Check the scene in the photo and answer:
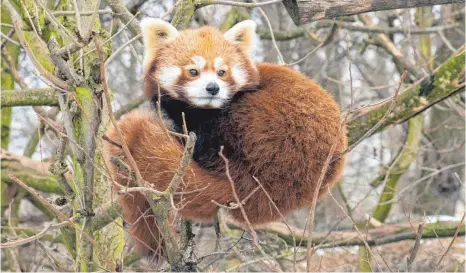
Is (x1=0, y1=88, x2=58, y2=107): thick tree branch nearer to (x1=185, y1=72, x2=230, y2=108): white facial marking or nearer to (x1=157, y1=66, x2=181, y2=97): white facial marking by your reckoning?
(x1=157, y1=66, x2=181, y2=97): white facial marking

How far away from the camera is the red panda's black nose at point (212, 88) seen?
3.54 m

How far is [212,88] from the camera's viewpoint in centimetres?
355

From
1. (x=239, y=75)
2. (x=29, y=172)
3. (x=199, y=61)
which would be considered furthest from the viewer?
(x=29, y=172)

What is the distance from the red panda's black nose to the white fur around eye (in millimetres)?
258

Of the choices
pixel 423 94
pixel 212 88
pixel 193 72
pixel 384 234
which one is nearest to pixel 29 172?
pixel 193 72

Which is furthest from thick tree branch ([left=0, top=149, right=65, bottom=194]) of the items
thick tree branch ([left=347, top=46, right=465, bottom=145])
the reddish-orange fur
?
thick tree branch ([left=347, top=46, right=465, bottom=145])

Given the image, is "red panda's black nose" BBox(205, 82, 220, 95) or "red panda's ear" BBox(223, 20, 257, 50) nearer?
"red panda's black nose" BBox(205, 82, 220, 95)

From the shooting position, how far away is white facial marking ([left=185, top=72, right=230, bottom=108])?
141 inches

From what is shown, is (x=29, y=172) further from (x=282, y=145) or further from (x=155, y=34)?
(x=282, y=145)

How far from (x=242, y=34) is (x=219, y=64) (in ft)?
1.30

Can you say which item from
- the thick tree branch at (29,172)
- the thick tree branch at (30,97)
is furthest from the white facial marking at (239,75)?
the thick tree branch at (29,172)

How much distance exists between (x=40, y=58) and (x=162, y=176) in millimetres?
2056

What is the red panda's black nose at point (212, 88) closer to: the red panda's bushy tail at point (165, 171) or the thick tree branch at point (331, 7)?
the red panda's bushy tail at point (165, 171)

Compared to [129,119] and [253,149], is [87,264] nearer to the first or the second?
[129,119]
